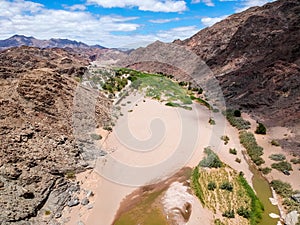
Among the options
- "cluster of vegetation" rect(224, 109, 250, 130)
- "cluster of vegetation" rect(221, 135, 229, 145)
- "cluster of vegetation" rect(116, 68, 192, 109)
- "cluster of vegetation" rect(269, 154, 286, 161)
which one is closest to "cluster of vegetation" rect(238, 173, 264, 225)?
"cluster of vegetation" rect(269, 154, 286, 161)

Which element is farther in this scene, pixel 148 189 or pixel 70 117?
pixel 70 117

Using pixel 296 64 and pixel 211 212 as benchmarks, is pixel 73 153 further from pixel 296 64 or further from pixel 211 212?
pixel 296 64

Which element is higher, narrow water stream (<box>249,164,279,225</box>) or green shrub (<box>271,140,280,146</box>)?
green shrub (<box>271,140,280,146</box>)

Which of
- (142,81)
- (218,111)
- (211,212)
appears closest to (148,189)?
(211,212)

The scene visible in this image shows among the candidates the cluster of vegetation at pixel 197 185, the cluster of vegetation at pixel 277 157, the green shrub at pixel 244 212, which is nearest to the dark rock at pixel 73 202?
the cluster of vegetation at pixel 197 185

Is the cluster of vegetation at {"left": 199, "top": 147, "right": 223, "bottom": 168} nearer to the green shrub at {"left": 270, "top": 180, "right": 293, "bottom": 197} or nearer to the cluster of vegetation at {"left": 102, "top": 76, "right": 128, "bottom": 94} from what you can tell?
the green shrub at {"left": 270, "top": 180, "right": 293, "bottom": 197}

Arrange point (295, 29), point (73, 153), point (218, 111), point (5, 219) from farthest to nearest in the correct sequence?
point (295, 29), point (218, 111), point (73, 153), point (5, 219)

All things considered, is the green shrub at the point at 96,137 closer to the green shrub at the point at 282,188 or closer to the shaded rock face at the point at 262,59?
the green shrub at the point at 282,188
